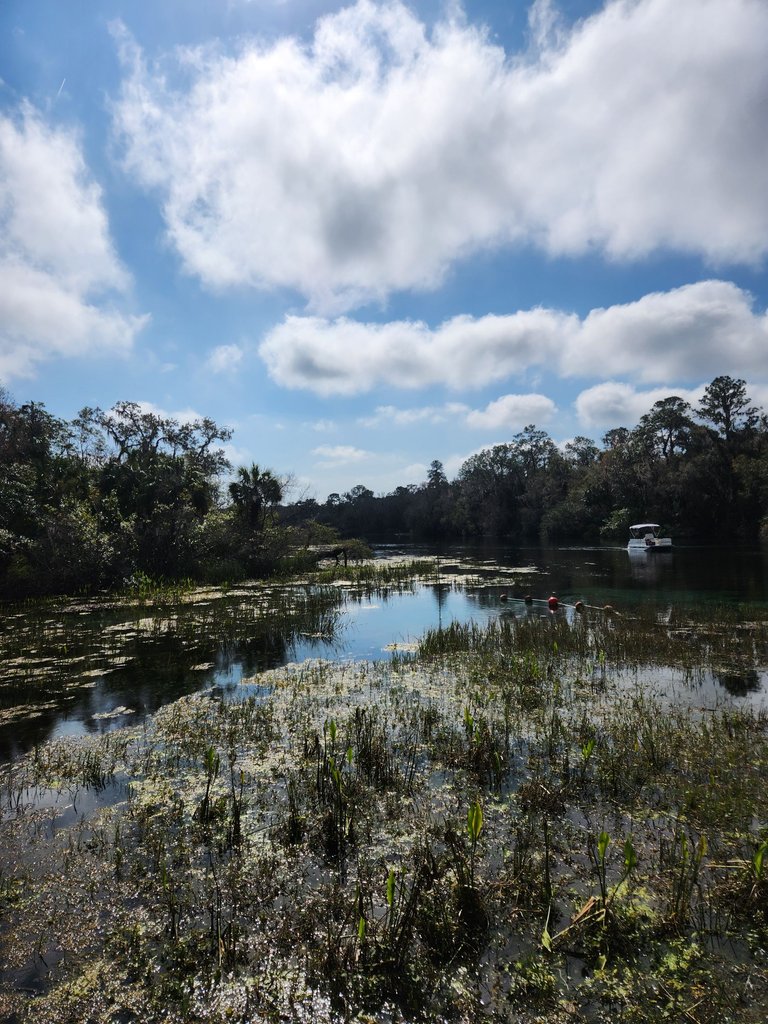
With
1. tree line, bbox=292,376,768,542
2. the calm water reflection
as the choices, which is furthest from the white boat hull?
tree line, bbox=292,376,768,542

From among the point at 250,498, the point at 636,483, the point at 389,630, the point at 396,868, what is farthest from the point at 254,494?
the point at 636,483

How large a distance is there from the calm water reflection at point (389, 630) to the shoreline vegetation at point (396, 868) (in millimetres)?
1363

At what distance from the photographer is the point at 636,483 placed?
196 feet

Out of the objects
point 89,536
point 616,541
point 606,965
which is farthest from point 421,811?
point 616,541

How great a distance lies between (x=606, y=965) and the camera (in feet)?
10.2

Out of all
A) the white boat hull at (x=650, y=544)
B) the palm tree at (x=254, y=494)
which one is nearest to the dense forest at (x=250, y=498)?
the palm tree at (x=254, y=494)

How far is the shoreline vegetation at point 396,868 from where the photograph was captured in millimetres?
2959

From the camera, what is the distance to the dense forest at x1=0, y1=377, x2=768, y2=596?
21.9m

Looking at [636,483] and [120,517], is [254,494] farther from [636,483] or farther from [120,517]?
[636,483]

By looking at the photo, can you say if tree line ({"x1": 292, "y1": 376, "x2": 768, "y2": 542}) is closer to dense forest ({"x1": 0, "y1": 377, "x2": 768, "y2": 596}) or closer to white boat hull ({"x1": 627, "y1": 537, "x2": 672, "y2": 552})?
dense forest ({"x1": 0, "y1": 377, "x2": 768, "y2": 596})

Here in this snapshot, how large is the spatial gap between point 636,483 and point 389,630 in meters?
53.9

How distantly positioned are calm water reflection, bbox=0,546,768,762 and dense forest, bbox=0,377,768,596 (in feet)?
23.9

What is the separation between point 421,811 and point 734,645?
9.77m

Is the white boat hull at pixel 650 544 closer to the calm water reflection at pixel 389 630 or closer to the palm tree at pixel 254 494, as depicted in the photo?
the calm water reflection at pixel 389 630
